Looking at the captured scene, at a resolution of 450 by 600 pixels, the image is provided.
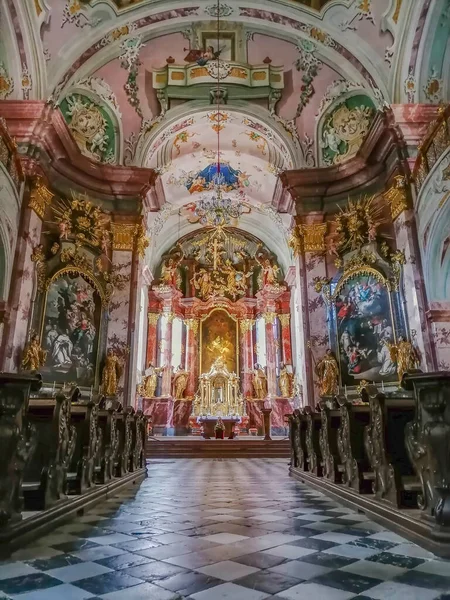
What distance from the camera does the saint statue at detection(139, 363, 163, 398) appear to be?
1700 centimetres

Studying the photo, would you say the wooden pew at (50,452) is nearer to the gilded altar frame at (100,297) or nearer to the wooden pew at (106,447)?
the wooden pew at (106,447)

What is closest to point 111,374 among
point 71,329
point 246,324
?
point 71,329

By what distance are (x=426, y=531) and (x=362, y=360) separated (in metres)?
7.90

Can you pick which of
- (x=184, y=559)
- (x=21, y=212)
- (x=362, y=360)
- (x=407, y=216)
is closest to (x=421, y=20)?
(x=407, y=216)

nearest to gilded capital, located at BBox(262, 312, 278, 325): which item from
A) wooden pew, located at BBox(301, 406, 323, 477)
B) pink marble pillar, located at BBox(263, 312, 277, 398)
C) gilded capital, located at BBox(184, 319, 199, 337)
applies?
pink marble pillar, located at BBox(263, 312, 277, 398)

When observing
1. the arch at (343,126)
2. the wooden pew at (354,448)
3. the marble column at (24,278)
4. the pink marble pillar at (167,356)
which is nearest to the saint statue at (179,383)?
the pink marble pillar at (167,356)

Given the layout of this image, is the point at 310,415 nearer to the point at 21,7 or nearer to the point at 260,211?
the point at 21,7

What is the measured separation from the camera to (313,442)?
21.0ft

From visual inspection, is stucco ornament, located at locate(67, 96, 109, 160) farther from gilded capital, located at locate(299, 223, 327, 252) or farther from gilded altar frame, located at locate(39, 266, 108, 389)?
gilded capital, located at locate(299, 223, 327, 252)

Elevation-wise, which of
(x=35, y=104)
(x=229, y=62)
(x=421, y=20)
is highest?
(x=229, y=62)

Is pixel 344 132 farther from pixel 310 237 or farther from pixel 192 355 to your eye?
pixel 192 355

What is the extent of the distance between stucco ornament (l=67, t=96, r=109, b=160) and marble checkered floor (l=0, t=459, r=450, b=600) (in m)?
10.2

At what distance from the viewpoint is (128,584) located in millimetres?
2080

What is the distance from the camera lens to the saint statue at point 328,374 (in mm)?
10562
